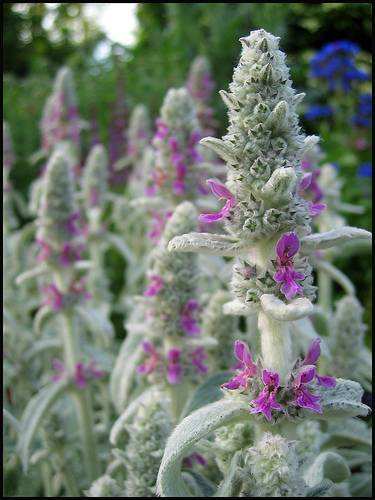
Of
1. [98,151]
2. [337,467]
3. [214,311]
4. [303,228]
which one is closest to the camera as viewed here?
[303,228]

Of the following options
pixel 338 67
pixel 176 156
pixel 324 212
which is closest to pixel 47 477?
pixel 176 156

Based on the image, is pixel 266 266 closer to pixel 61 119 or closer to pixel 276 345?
pixel 276 345

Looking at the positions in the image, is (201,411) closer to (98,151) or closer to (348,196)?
(98,151)

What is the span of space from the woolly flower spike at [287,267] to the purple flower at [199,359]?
1.11 m

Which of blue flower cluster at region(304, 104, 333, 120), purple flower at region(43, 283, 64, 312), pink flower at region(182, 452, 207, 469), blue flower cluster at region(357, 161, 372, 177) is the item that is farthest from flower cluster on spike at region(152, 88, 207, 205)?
blue flower cluster at region(304, 104, 333, 120)

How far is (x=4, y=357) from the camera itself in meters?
3.38

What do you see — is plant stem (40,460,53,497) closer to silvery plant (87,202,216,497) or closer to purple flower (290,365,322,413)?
silvery plant (87,202,216,497)

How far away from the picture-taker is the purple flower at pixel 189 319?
248 cm

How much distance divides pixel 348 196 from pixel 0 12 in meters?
4.45

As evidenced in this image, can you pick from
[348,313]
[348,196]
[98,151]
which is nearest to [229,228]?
[348,313]

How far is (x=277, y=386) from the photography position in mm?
1551

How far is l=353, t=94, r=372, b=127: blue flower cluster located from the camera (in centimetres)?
798

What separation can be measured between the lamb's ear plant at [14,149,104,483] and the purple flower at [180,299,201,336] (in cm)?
88

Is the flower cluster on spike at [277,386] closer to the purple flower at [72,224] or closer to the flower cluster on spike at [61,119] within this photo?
the purple flower at [72,224]
